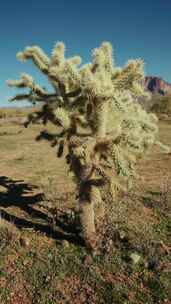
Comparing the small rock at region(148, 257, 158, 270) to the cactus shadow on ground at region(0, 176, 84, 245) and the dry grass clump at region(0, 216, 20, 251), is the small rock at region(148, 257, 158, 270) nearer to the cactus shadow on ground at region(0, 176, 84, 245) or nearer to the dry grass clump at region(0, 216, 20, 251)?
the cactus shadow on ground at region(0, 176, 84, 245)

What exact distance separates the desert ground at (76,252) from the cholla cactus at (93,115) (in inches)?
26.8

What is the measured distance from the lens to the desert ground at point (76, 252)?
5570mm

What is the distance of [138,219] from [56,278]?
10.5 ft

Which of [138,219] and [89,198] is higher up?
[89,198]

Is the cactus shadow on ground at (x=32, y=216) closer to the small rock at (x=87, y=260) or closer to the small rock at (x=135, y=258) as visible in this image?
the small rock at (x=87, y=260)

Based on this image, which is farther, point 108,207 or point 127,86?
point 108,207

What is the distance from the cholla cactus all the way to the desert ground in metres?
0.68

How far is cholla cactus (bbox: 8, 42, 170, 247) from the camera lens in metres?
6.35

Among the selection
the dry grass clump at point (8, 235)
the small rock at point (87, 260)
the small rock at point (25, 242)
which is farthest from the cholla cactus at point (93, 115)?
the dry grass clump at point (8, 235)

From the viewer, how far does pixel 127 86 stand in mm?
6996

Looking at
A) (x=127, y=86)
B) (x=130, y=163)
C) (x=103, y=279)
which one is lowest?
(x=103, y=279)

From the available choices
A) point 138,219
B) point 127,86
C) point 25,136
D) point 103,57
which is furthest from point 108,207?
point 25,136

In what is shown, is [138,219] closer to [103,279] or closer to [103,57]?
[103,279]

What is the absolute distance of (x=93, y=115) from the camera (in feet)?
22.4
